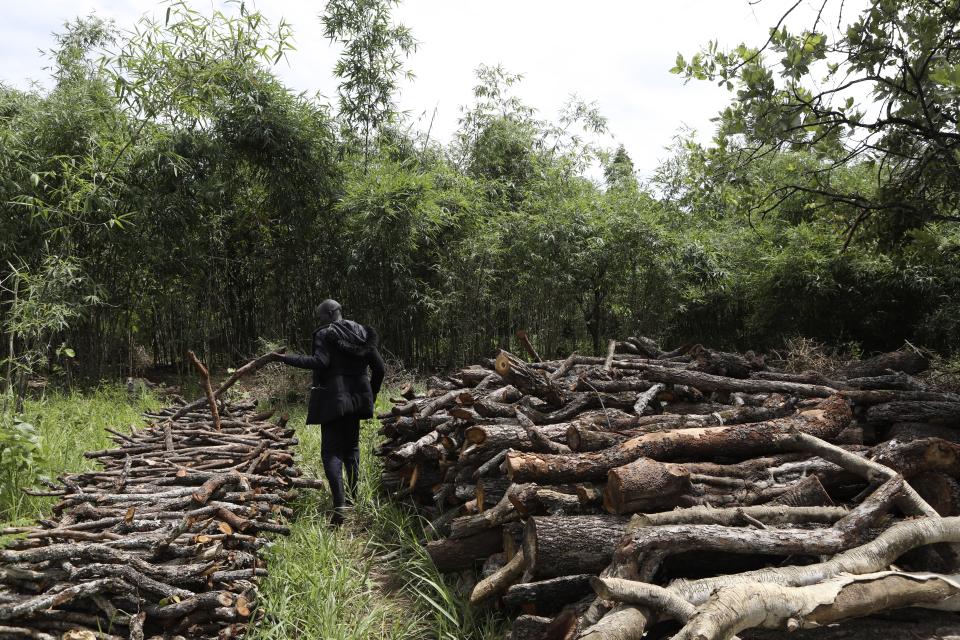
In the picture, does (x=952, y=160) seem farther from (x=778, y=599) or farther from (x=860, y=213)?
(x=778, y=599)

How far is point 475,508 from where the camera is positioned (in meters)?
3.59

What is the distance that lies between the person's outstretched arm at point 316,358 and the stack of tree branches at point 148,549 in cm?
67

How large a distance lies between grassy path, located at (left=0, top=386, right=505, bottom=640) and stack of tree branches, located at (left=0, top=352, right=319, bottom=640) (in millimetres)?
204

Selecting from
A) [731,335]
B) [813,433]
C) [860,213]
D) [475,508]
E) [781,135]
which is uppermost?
[781,135]

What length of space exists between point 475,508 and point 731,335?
746cm

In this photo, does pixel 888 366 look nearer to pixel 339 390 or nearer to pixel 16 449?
pixel 339 390

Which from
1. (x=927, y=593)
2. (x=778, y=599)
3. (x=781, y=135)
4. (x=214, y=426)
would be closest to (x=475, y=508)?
(x=778, y=599)

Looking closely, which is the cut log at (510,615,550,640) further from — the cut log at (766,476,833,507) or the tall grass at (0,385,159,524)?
the tall grass at (0,385,159,524)

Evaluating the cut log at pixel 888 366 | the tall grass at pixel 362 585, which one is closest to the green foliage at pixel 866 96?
the cut log at pixel 888 366

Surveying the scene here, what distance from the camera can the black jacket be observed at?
15.2ft

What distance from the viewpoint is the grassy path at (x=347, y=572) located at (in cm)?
314

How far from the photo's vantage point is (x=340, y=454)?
15.8 feet

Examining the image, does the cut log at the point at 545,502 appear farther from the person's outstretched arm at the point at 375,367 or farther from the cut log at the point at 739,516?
the person's outstretched arm at the point at 375,367

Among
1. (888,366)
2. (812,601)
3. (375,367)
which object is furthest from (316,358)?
(888,366)
